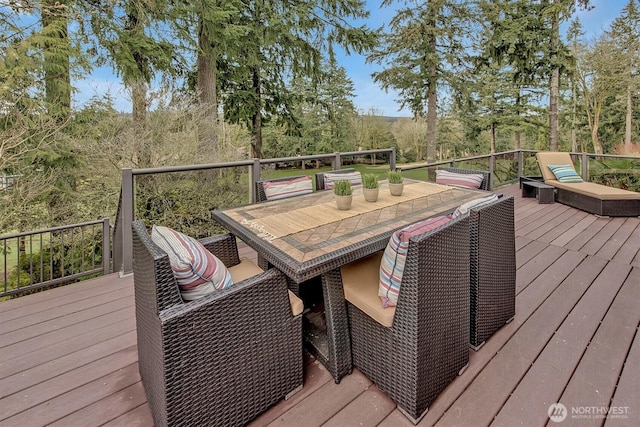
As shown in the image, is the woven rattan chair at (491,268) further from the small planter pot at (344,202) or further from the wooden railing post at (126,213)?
the wooden railing post at (126,213)

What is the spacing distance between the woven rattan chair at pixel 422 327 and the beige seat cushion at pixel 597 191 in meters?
4.62

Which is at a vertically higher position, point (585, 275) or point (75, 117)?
point (75, 117)

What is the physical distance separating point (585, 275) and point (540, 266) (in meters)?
0.34

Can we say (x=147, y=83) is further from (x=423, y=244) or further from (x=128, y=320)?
(x=423, y=244)

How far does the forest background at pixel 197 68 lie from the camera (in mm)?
5324

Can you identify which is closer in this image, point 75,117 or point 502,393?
point 502,393

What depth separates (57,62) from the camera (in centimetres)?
545

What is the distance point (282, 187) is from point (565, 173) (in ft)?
18.3

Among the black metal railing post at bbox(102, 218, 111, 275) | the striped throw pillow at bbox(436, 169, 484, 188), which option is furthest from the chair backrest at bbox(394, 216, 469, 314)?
the black metal railing post at bbox(102, 218, 111, 275)

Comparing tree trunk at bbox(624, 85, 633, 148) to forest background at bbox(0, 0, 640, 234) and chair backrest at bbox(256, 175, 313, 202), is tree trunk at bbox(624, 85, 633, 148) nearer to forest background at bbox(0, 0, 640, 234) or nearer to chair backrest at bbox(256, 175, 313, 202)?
forest background at bbox(0, 0, 640, 234)

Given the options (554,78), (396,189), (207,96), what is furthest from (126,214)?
(554,78)

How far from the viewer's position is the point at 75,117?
6.00m

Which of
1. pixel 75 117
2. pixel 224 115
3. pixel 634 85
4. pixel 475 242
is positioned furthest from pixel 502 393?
pixel 634 85
